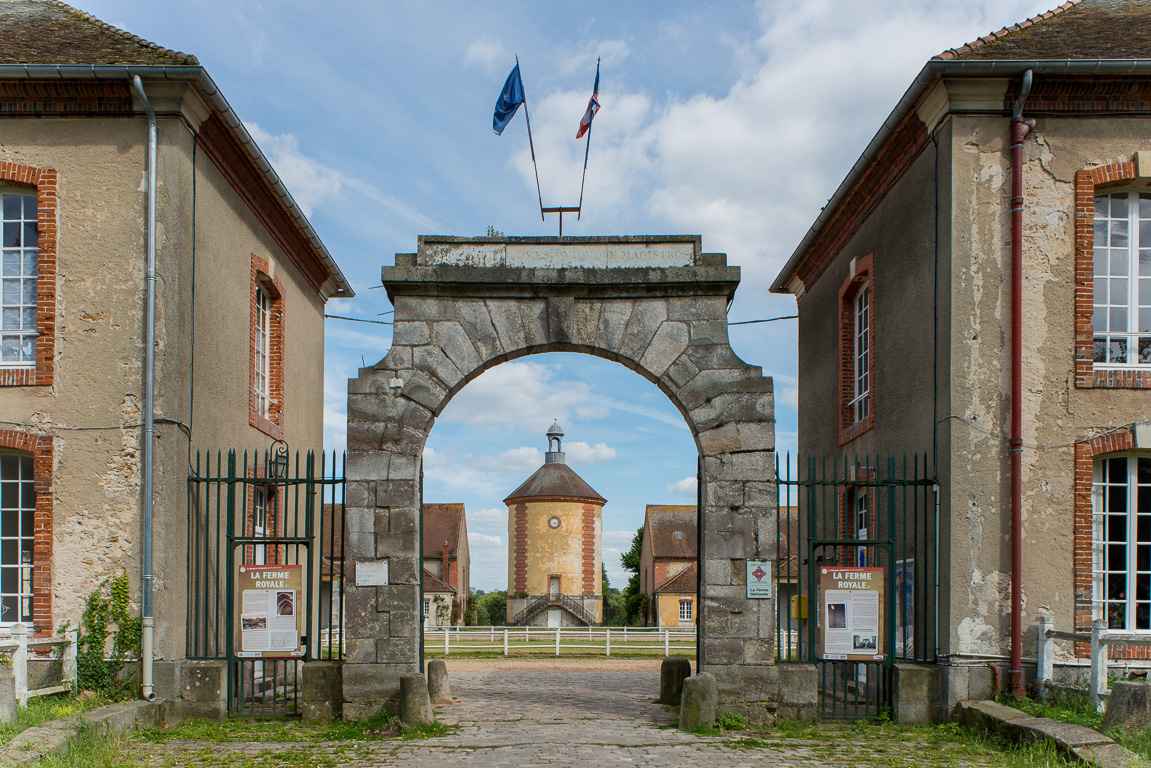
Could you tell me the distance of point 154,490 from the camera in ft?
31.4

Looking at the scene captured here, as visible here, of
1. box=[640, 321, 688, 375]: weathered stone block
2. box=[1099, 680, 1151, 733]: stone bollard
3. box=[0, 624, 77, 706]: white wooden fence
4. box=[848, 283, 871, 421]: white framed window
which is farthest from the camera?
box=[848, 283, 871, 421]: white framed window

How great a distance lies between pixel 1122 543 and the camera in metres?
9.70

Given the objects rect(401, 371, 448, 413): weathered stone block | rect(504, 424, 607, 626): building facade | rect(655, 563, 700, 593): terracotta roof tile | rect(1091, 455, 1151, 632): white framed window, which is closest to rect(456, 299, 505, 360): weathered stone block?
rect(401, 371, 448, 413): weathered stone block

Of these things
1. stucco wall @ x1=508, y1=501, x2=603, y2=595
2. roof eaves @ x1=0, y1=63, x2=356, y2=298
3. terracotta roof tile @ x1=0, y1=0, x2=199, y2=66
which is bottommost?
stucco wall @ x1=508, y1=501, x2=603, y2=595

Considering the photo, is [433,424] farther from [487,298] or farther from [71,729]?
[71,729]

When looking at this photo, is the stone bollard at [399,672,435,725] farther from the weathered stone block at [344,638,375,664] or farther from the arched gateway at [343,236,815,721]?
the weathered stone block at [344,638,375,664]

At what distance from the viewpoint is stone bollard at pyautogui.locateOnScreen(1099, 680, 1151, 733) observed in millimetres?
7602

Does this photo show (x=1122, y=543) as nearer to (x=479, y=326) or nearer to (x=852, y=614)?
(x=852, y=614)

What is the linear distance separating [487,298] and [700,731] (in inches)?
182

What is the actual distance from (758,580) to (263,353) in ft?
24.9

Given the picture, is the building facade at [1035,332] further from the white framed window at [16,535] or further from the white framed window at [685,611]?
the white framed window at [685,611]

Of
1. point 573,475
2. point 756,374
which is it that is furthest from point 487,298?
point 573,475

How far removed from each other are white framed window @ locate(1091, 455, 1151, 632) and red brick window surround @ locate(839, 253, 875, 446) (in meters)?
3.02

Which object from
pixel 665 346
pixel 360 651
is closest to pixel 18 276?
pixel 360 651
